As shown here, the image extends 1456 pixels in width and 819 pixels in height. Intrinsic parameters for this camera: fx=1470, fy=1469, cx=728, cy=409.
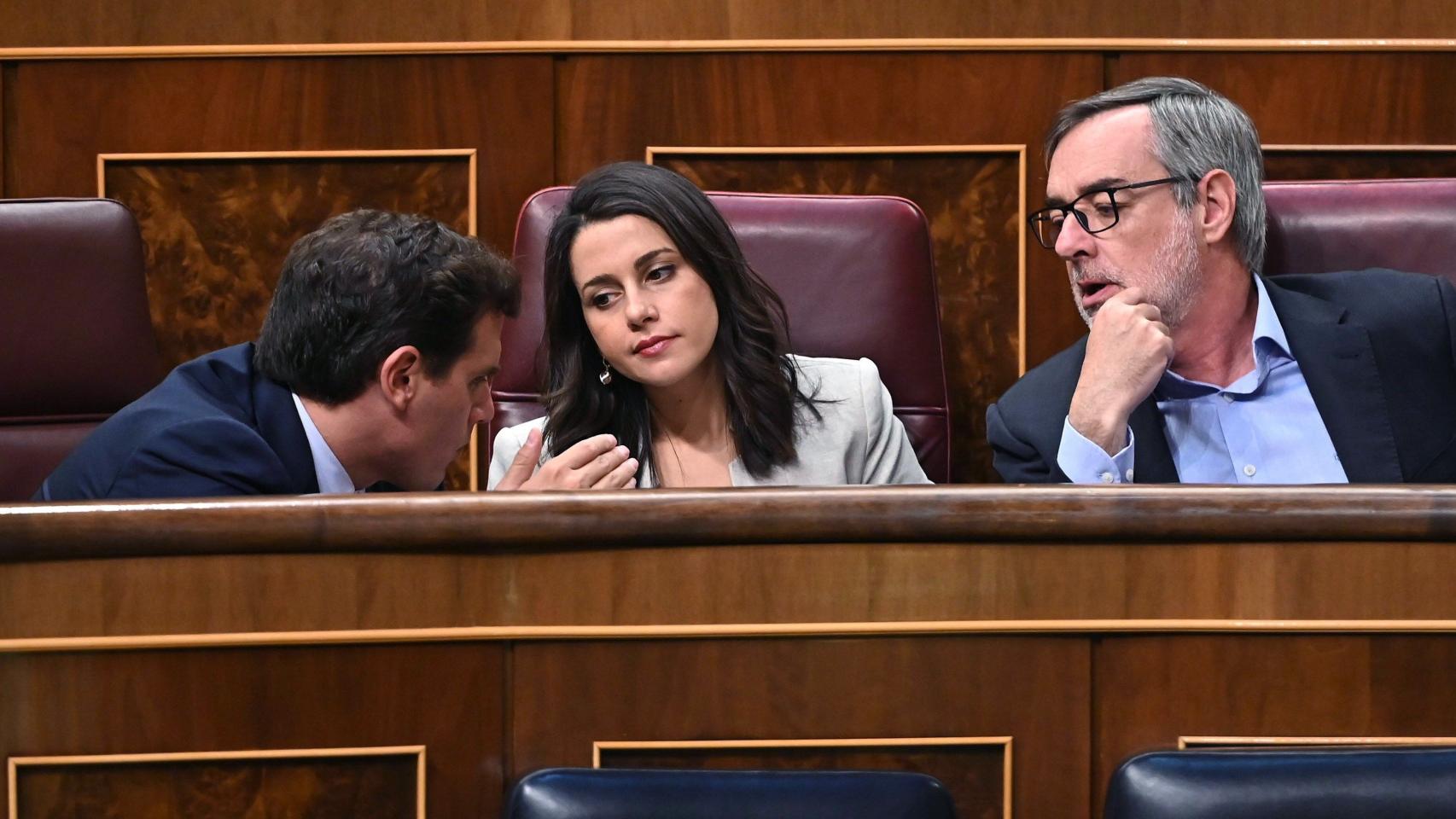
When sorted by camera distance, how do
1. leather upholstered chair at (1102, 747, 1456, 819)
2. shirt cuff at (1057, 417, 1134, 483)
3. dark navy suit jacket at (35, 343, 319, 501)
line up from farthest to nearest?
shirt cuff at (1057, 417, 1134, 483)
dark navy suit jacket at (35, 343, 319, 501)
leather upholstered chair at (1102, 747, 1456, 819)

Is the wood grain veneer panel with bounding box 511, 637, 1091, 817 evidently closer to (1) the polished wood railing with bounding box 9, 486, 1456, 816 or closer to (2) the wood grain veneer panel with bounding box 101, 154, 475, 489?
(1) the polished wood railing with bounding box 9, 486, 1456, 816

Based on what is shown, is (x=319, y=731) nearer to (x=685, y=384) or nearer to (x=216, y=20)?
(x=685, y=384)

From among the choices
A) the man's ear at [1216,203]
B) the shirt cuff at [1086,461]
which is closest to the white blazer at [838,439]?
the shirt cuff at [1086,461]

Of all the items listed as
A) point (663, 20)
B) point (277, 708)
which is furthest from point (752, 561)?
point (663, 20)

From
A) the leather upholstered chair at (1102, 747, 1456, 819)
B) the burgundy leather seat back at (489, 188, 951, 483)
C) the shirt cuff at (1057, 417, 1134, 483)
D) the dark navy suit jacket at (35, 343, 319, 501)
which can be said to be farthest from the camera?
the burgundy leather seat back at (489, 188, 951, 483)

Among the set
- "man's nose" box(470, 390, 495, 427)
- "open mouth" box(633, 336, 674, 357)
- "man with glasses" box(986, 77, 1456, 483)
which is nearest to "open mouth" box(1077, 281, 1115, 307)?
"man with glasses" box(986, 77, 1456, 483)

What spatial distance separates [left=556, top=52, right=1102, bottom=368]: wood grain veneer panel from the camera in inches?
41.5

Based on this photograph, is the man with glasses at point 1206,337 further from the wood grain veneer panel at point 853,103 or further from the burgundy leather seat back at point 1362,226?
the wood grain veneer panel at point 853,103

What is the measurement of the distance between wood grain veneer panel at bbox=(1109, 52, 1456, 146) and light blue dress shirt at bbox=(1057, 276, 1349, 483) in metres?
0.25

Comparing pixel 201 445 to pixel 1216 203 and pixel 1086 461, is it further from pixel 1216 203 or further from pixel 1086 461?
pixel 1216 203

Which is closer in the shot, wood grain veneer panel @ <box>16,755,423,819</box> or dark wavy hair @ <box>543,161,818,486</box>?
wood grain veneer panel @ <box>16,755,423,819</box>

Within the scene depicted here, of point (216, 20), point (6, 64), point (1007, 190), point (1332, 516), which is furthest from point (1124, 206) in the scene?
point (6, 64)

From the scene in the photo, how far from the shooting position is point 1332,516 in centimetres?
51

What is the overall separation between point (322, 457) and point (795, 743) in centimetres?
34
